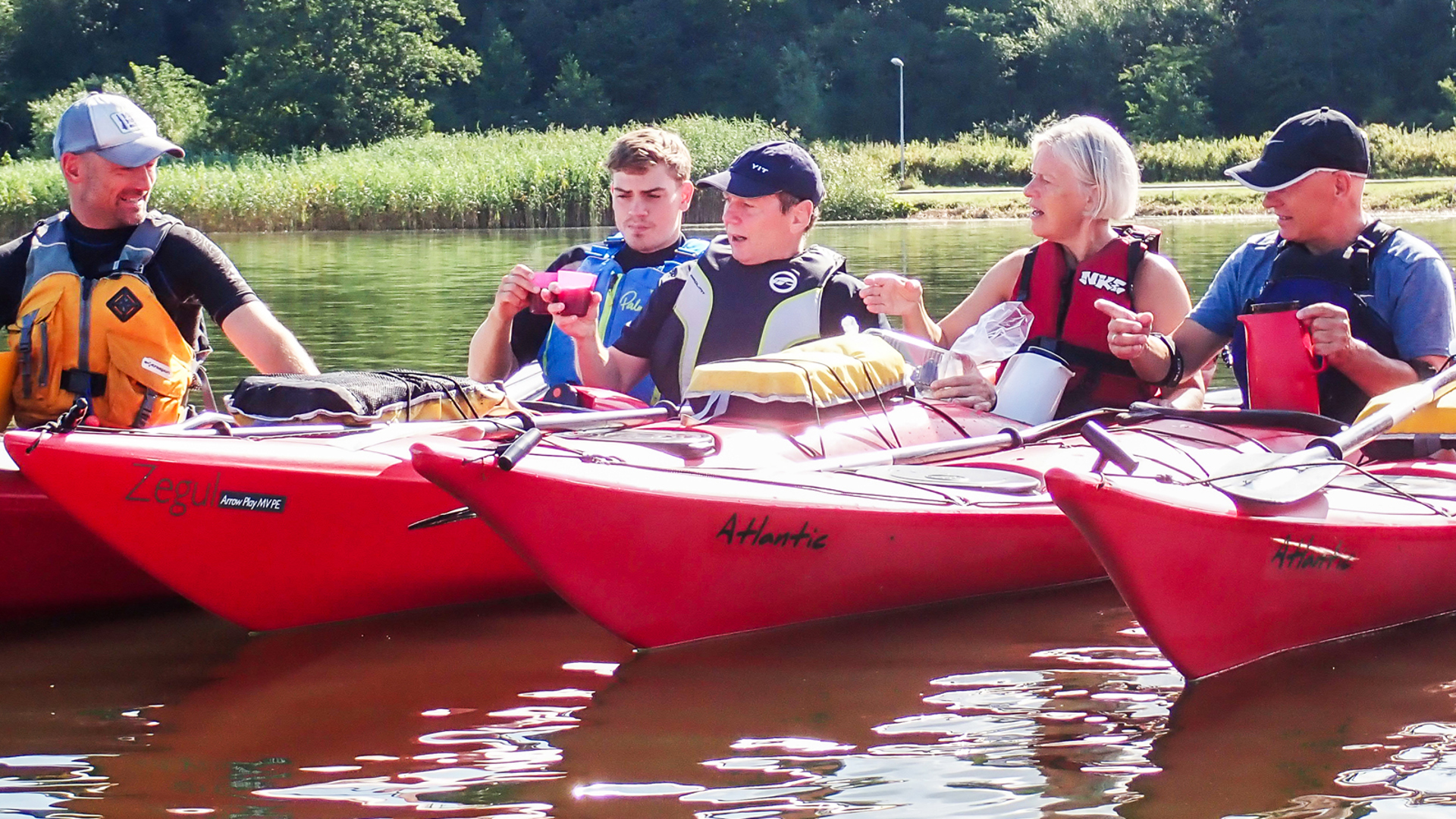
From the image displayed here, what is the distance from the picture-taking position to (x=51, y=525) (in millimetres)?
3982

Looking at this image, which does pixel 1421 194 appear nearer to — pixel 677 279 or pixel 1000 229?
pixel 1000 229

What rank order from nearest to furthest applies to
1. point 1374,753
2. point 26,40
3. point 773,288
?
point 1374,753
point 773,288
point 26,40

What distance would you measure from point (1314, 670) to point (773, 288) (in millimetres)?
1631

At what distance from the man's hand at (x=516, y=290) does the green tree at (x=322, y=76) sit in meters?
39.4

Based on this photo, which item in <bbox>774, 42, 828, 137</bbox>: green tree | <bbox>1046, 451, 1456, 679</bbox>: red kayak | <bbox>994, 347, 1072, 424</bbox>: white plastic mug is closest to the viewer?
<bbox>1046, 451, 1456, 679</bbox>: red kayak

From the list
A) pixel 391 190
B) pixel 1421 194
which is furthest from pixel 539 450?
pixel 1421 194

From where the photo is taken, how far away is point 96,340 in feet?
12.9

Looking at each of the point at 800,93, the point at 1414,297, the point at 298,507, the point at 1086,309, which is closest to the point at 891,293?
the point at 1086,309

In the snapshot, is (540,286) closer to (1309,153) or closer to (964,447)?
(964,447)

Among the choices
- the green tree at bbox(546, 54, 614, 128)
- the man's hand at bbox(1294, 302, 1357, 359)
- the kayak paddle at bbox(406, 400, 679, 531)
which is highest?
the green tree at bbox(546, 54, 614, 128)

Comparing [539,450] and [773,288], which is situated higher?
[773,288]

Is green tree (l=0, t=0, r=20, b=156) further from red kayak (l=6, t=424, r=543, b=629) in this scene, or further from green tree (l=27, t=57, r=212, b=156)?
red kayak (l=6, t=424, r=543, b=629)

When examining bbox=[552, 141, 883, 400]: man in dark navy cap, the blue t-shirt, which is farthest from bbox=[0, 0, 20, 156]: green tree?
the blue t-shirt

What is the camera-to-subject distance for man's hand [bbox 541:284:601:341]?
4211mm
